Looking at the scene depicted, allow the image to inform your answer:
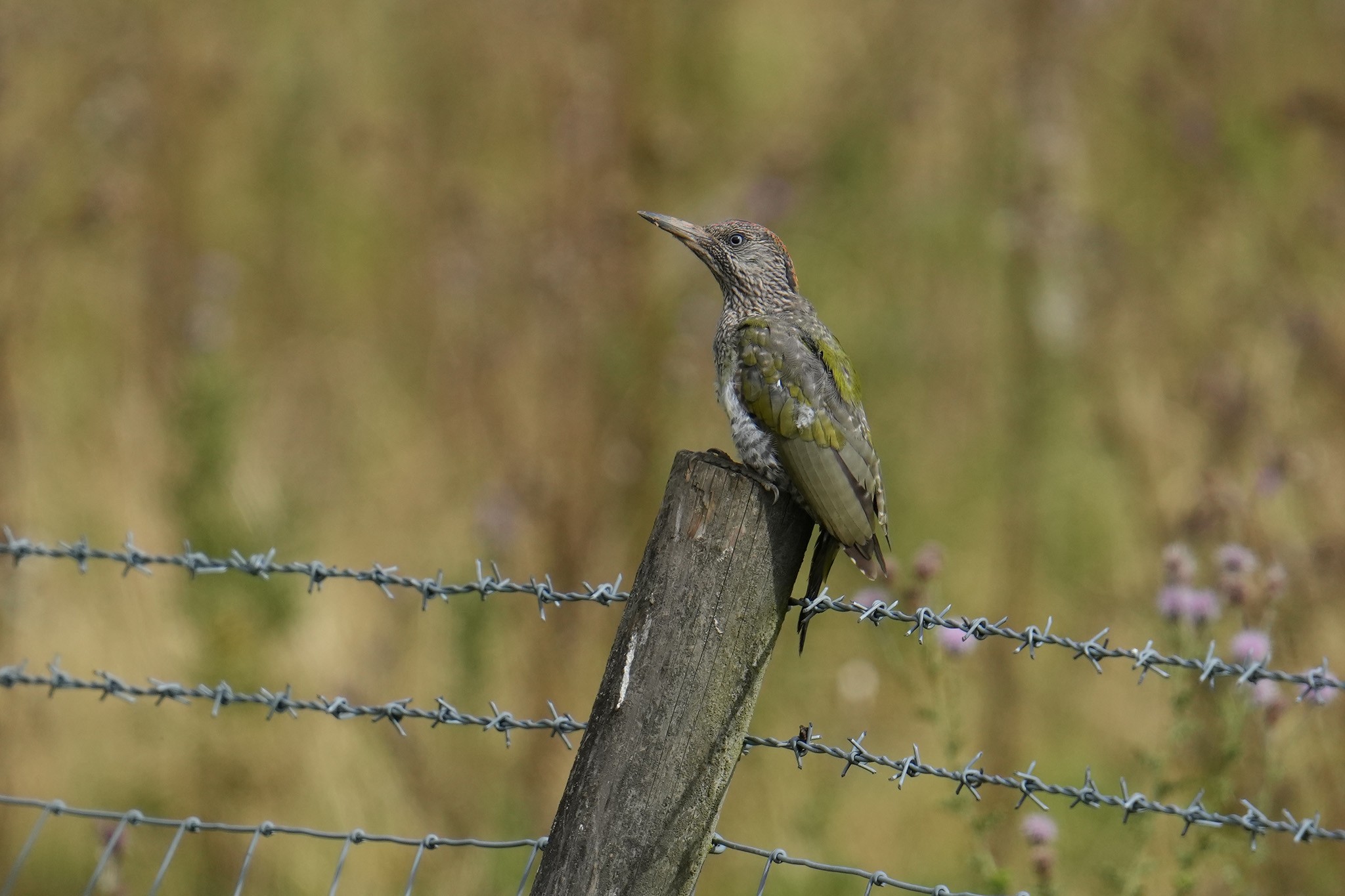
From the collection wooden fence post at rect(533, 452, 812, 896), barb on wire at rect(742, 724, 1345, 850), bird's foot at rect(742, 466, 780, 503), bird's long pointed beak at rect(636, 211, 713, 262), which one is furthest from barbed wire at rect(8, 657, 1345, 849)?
bird's long pointed beak at rect(636, 211, 713, 262)

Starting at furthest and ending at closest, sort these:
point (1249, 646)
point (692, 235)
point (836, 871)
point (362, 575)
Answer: point (692, 235), point (1249, 646), point (362, 575), point (836, 871)

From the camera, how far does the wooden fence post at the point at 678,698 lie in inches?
90.7

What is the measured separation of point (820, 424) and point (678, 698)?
97cm

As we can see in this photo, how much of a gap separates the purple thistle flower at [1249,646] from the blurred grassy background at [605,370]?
11 cm

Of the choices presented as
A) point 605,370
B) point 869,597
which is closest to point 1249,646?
point 869,597

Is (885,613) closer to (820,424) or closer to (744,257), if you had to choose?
(820,424)

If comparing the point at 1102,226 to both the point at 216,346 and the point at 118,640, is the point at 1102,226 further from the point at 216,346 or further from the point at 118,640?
the point at 118,640

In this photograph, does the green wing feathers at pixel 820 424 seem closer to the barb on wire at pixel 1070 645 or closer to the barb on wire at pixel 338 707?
the barb on wire at pixel 1070 645

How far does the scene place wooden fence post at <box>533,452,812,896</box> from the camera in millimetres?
2303

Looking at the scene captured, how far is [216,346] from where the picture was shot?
5363mm

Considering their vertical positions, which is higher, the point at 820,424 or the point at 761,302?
the point at 761,302

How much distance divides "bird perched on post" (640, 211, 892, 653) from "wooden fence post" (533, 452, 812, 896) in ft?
0.36

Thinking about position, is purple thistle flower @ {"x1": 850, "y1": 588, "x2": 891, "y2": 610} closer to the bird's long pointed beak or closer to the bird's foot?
the bird's foot

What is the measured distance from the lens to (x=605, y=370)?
6.24 meters
